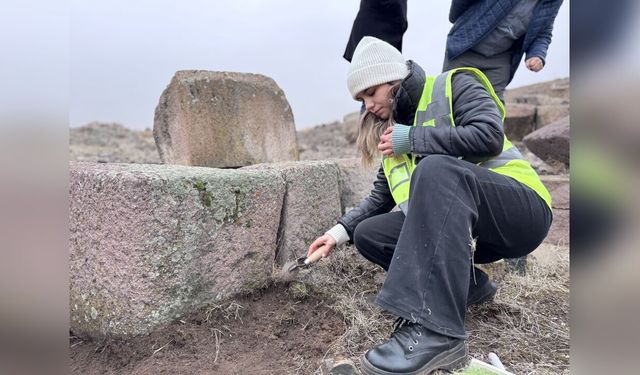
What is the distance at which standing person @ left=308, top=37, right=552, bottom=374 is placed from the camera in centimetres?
150

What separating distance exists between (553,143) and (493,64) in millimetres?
2204

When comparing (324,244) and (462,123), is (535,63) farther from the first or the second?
(324,244)

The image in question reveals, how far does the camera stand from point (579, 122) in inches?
29.5

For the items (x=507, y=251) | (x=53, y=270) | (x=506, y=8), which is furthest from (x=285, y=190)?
(x=53, y=270)

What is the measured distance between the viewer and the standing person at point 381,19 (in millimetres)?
2912

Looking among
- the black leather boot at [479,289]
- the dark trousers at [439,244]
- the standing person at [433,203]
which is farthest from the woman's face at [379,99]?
the black leather boot at [479,289]

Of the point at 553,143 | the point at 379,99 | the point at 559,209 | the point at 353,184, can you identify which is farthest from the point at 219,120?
the point at 553,143

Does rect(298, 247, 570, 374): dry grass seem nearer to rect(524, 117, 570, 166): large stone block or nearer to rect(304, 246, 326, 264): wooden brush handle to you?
rect(304, 246, 326, 264): wooden brush handle

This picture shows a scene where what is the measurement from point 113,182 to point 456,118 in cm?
119

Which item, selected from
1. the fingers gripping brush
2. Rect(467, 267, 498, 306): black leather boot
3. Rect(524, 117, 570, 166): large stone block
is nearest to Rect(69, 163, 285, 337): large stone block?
the fingers gripping brush

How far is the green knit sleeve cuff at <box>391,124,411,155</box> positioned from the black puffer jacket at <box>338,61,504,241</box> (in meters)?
0.02

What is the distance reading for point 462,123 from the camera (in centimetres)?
174

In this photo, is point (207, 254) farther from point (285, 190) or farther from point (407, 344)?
point (407, 344)

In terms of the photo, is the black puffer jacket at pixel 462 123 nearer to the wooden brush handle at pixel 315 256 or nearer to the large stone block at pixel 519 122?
the wooden brush handle at pixel 315 256
